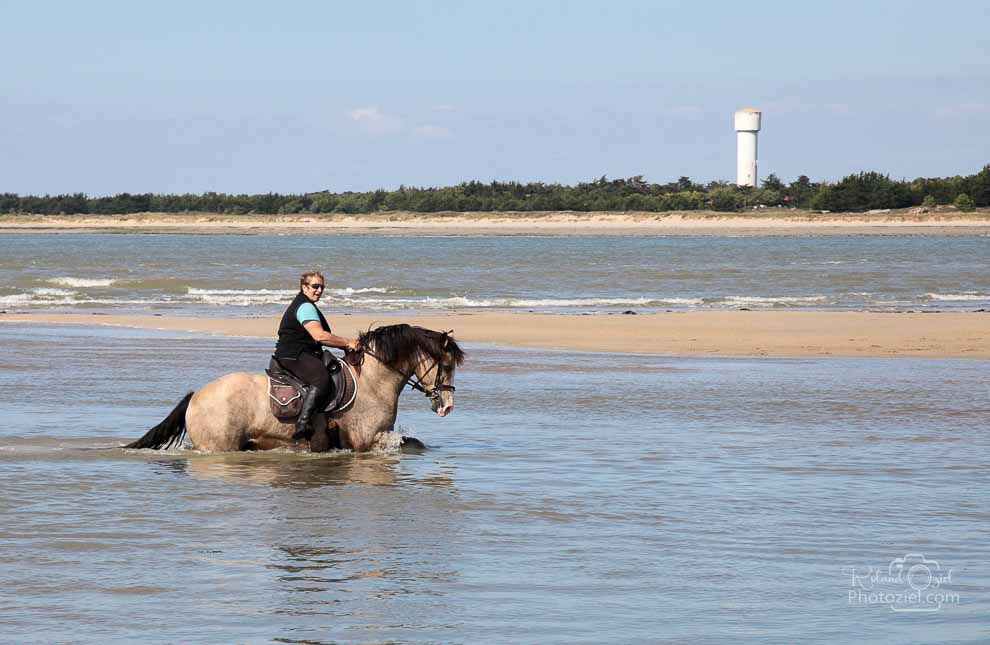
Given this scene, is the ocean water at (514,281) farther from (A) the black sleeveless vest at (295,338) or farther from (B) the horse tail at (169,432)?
(A) the black sleeveless vest at (295,338)

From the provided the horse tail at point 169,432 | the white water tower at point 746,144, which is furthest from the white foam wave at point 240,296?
the white water tower at point 746,144

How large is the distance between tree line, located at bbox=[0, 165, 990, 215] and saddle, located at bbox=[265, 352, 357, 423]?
106 m

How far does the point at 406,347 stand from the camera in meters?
11.4

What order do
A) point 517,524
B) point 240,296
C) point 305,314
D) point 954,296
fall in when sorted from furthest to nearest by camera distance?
point 240,296 → point 954,296 → point 305,314 → point 517,524

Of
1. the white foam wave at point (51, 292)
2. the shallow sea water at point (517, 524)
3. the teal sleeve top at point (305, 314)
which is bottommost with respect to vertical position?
the white foam wave at point (51, 292)

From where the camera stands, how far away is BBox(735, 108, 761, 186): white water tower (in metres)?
157

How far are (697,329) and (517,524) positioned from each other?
55.6 ft

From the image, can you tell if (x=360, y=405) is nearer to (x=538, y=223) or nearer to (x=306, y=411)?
(x=306, y=411)

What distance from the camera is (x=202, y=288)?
4084cm

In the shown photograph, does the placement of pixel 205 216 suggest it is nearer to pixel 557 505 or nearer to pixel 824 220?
pixel 824 220

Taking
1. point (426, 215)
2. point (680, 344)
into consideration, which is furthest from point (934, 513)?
point (426, 215)

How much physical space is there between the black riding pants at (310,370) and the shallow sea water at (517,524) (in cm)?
67

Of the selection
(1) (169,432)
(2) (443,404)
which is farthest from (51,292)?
(2) (443,404)

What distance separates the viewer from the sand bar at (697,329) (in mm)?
21891
